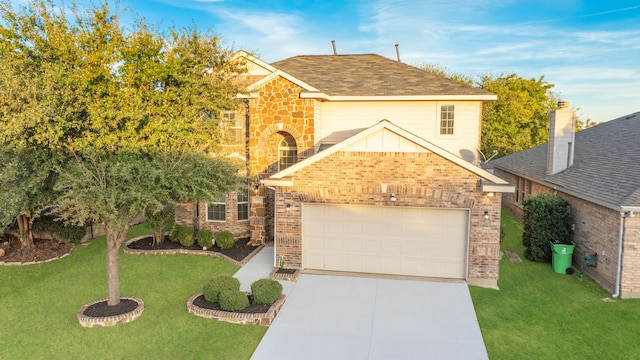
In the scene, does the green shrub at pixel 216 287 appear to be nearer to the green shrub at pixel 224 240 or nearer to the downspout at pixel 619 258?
the green shrub at pixel 224 240

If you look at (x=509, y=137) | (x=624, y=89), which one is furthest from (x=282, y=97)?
(x=509, y=137)

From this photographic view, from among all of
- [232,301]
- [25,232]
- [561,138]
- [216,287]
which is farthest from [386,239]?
[25,232]

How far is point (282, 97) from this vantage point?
613 inches

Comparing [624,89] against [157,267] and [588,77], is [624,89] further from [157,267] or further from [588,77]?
[157,267]

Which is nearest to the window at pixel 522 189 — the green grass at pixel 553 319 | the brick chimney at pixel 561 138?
the brick chimney at pixel 561 138

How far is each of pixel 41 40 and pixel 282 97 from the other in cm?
794

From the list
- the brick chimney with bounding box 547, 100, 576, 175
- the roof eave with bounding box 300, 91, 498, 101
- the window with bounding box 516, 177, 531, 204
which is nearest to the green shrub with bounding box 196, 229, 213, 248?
the roof eave with bounding box 300, 91, 498, 101

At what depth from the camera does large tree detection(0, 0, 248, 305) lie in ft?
29.6

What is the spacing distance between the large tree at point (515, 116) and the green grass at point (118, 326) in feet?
123

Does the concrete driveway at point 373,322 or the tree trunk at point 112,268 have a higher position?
the tree trunk at point 112,268

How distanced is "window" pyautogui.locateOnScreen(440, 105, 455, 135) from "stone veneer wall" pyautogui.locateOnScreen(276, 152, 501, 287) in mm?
4494

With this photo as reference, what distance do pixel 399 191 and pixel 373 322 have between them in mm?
4159

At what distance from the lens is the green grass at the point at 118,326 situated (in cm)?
822

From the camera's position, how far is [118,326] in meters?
9.23
